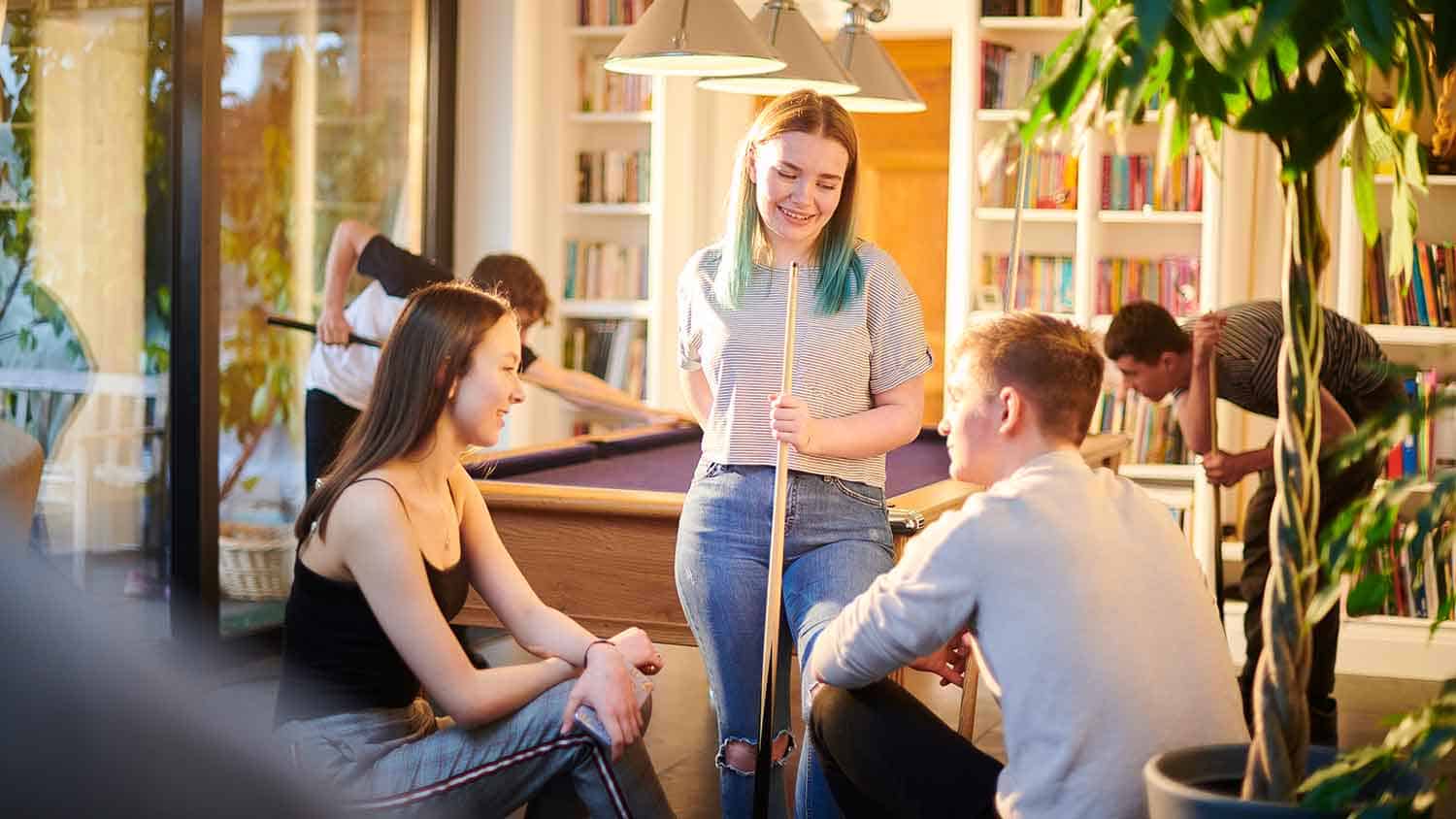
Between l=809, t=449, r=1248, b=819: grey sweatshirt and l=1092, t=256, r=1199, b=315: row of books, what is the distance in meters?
3.97

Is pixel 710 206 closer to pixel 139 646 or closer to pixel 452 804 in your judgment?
pixel 452 804

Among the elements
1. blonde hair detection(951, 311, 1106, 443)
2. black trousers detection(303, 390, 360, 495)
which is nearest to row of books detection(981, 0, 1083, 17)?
black trousers detection(303, 390, 360, 495)

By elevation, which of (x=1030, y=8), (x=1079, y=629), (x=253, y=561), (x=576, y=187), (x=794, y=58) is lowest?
(x=253, y=561)

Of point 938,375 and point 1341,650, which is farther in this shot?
point 938,375

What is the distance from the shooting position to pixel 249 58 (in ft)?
17.3

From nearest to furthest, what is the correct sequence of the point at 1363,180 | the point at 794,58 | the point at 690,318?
the point at 1363,180 → the point at 690,318 → the point at 794,58

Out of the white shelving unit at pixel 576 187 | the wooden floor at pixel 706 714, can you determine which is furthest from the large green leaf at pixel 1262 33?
the white shelving unit at pixel 576 187

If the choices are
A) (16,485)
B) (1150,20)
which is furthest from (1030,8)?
(16,485)

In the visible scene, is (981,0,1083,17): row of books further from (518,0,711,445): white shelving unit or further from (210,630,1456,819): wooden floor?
(210,630,1456,819): wooden floor

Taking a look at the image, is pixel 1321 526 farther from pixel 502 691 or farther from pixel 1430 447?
pixel 502 691

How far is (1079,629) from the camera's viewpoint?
6.23 ft

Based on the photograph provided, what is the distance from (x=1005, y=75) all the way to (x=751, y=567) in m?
3.81

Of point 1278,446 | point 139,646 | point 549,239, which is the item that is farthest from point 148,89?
point 139,646

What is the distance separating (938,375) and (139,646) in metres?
7.61
